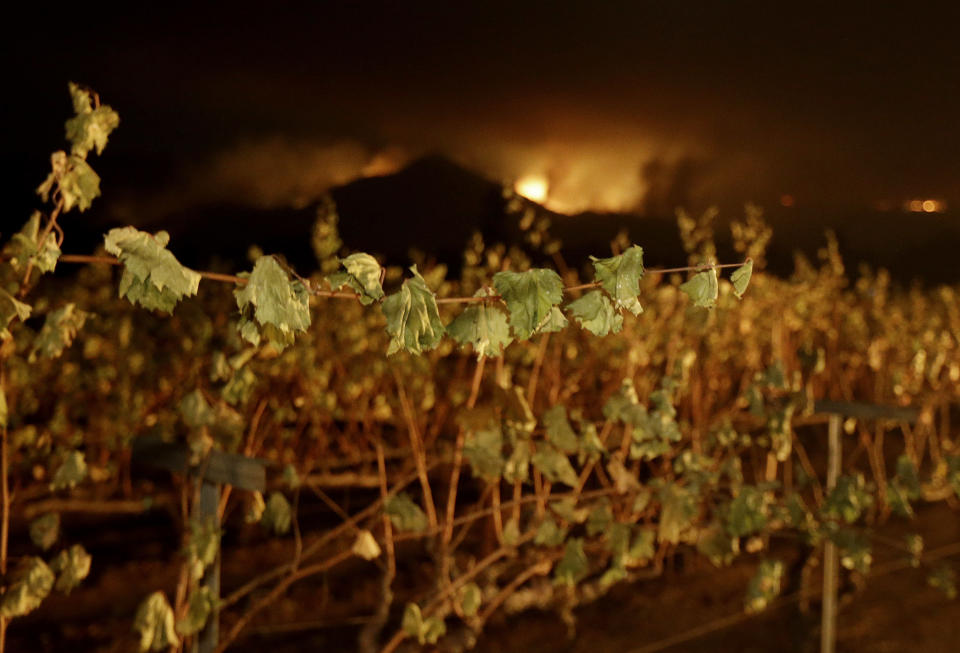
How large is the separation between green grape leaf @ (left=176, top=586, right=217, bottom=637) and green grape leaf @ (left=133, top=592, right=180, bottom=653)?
38 millimetres

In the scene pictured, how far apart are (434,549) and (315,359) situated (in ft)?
6.16

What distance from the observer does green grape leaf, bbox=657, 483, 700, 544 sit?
246 cm

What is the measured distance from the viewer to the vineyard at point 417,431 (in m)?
1.58

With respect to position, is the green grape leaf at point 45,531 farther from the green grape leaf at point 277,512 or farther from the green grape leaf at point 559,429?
the green grape leaf at point 559,429

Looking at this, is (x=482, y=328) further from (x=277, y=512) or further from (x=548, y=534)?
(x=548, y=534)

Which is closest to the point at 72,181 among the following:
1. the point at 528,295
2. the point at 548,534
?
the point at 528,295

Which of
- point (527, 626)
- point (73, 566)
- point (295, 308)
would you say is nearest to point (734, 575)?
point (527, 626)

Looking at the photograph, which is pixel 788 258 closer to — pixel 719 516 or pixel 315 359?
pixel 315 359

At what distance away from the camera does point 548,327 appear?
4.80ft

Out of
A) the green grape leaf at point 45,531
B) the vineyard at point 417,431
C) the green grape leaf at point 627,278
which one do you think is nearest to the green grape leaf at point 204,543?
the vineyard at point 417,431

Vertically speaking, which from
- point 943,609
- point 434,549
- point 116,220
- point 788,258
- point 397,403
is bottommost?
point 943,609

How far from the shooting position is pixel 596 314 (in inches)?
53.6

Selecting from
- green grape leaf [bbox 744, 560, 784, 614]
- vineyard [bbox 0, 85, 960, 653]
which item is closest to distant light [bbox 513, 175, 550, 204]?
vineyard [bbox 0, 85, 960, 653]

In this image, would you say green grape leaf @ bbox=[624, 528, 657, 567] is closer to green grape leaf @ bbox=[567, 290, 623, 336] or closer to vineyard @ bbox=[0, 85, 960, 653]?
vineyard @ bbox=[0, 85, 960, 653]
